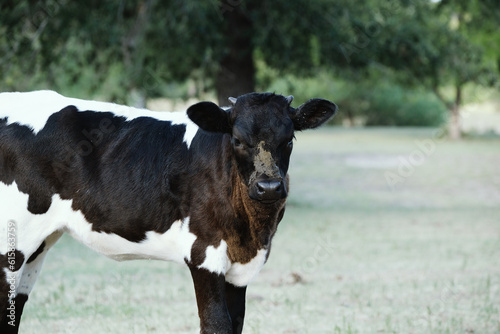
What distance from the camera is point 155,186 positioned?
4602 mm

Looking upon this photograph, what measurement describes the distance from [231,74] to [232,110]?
1036 centimetres

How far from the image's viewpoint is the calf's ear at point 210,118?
4504mm

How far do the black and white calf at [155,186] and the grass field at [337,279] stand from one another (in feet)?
6.50

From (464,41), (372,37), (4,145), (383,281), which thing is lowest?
(383,281)

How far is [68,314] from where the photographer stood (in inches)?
277

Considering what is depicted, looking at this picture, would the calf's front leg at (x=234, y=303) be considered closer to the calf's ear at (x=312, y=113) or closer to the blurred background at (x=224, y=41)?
the calf's ear at (x=312, y=113)

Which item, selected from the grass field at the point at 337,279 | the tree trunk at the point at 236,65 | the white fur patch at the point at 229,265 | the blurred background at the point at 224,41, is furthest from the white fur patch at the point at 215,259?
the tree trunk at the point at 236,65

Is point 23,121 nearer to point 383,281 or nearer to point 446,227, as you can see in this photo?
point 383,281

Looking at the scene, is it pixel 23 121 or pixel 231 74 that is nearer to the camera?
pixel 23 121

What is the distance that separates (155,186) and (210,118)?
56cm

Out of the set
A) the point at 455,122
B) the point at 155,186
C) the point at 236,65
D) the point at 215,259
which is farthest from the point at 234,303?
the point at 455,122

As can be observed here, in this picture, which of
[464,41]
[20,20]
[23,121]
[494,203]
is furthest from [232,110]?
[494,203]

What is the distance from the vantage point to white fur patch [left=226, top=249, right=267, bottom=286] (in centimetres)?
454

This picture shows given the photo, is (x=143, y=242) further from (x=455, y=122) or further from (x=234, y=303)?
(x=455, y=122)
